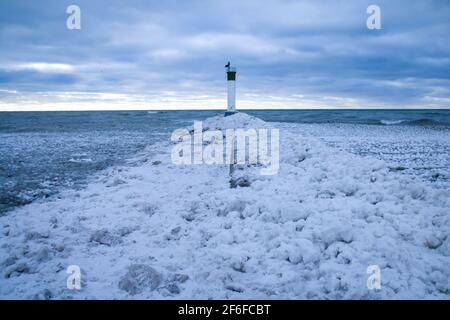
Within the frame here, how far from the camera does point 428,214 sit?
4.70 m

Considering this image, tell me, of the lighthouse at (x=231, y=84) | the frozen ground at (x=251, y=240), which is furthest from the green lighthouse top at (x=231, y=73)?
the frozen ground at (x=251, y=240)

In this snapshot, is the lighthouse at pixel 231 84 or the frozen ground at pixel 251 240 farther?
the lighthouse at pixel 231 84

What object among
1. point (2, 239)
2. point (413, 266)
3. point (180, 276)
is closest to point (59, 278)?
point (180, 276)

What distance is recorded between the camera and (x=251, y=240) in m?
4.69

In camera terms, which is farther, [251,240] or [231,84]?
[231,84]

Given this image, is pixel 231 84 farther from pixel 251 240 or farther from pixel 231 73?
pixel 251 240

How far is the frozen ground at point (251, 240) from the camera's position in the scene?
3.77 m

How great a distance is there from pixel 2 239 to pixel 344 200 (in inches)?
207

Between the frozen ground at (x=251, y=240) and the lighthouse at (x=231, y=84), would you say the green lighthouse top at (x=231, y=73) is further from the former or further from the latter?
the frozen ground at (x=251, y=240)

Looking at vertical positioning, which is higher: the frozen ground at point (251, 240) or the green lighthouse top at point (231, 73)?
the green lighthouse top at point (231, 73)

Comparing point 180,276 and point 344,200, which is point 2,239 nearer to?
point 180,276

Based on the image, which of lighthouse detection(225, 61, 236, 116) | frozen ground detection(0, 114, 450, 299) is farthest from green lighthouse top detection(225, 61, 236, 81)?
frozen ground detection(0, 114, 450, 299)

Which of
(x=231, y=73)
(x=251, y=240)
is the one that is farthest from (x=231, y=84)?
(x=251, y=240)
